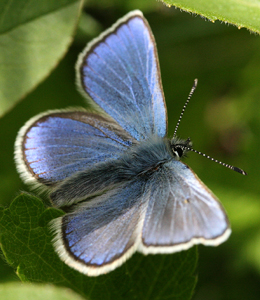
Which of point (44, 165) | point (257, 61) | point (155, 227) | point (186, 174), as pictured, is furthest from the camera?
point (257, 61)

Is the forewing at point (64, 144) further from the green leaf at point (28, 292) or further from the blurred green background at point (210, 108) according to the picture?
the blurred green background at point (210, 108)

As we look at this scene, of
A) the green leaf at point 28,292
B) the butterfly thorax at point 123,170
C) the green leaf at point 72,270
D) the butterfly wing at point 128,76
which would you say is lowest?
the green leaf at point 72,270

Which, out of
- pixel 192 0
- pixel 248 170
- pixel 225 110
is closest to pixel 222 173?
pixel 248 170

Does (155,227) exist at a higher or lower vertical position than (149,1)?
lower

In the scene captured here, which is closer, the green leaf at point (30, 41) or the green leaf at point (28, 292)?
the green leaf at point (28, 292)

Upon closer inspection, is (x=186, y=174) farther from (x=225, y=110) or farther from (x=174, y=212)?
(x=225, y=110)

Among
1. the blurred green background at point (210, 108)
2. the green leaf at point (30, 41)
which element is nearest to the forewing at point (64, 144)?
the green leaf at point (30, 41)

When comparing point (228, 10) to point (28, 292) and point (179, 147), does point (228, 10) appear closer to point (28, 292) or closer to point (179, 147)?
point (179, 147)

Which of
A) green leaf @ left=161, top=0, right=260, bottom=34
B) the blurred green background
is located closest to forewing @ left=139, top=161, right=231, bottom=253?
green leaf @ left=161, top=0, right=260, bottom=34
